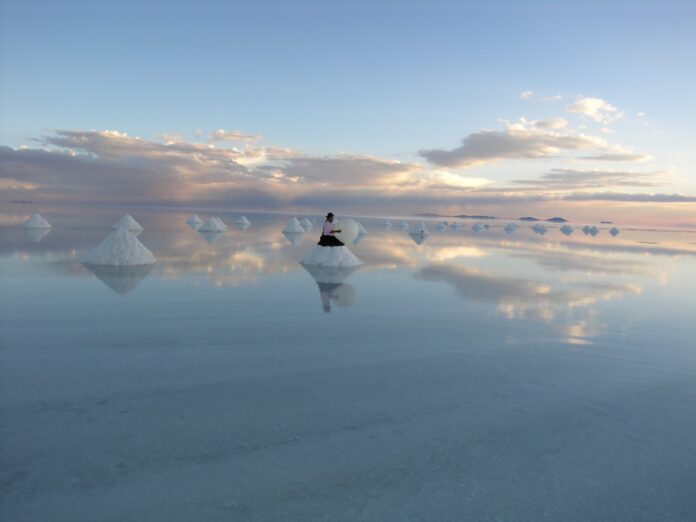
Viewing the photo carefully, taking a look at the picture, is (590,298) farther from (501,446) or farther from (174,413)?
(174,413)

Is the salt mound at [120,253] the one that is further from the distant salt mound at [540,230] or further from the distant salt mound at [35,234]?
the distant salt mound at [540,230]

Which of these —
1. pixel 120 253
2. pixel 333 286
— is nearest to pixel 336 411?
pixel 333 286

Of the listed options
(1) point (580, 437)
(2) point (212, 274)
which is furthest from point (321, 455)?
(2) point (212, 274)

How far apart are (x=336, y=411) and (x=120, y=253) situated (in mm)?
13033

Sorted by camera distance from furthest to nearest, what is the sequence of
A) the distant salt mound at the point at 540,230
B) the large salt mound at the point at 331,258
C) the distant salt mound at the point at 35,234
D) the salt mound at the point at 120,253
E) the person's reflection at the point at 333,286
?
the distant salt mound at the point at 540,230 < the distant salt mound at the point at 35,234 < the large salt mound at the point at 331,258 < the salt mound at the point at 120,253 < the person's reflection at the point at 333,286

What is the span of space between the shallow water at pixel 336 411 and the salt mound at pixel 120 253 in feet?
15.2

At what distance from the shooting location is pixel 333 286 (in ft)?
42.5

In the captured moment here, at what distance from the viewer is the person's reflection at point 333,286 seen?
10705mm

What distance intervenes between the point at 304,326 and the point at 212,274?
6831 millimetres

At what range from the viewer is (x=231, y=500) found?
322 centimetres

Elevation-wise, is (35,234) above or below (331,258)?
above

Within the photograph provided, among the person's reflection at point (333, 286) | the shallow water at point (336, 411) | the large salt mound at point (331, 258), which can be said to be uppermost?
the large salt mound at point (331, 258)

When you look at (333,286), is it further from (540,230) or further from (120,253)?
(540,230)

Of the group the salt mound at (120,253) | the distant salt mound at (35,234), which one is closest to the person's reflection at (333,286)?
the salt mound at (120,253)
